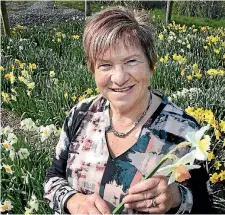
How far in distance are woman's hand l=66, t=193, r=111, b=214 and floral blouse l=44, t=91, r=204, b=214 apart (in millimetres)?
43

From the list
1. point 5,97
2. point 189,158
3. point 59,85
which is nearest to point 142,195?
point 189,158

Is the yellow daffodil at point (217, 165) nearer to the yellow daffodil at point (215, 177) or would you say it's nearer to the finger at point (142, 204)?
the yellow daffodil at point (215, 177)

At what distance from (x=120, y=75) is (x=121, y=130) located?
10.1 inches

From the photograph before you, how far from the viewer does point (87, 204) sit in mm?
1591

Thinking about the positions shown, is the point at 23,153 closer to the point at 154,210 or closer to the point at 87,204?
the point at 87,204

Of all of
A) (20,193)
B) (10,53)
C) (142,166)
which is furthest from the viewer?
(10,53)

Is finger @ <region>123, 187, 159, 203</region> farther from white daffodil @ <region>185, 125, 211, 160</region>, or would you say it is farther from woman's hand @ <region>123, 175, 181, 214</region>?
white daffodil @ <region>185, 125, 211, 160</region>

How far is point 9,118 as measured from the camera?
14.1 ft

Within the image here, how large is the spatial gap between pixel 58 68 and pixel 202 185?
142 inches

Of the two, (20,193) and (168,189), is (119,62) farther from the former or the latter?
(20,193)

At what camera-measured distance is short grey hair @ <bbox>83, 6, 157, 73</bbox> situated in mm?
1688

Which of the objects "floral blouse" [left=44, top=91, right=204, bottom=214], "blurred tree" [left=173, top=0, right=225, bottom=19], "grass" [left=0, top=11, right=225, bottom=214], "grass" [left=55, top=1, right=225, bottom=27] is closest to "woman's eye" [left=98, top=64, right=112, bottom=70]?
"floral blouse" [left=44, top=91, right=204, bottom=214]

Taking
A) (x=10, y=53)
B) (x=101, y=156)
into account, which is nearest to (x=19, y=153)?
(x=101, y=156)

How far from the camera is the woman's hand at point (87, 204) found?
154 cm
